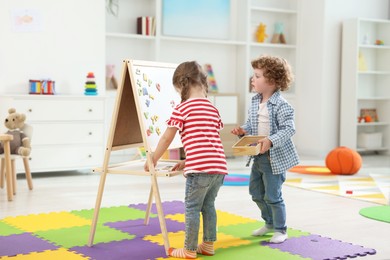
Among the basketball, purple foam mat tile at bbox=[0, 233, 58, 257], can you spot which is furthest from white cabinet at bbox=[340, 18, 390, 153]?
purple foam mat tile at bbox=[0, 233, 58, 257]

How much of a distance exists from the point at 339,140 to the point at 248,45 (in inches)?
68.1

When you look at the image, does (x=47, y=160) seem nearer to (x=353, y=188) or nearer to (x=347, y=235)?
(x=353, y=188)

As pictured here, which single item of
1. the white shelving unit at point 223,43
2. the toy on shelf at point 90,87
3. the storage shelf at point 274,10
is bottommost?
the toy on shelf at point 90,87

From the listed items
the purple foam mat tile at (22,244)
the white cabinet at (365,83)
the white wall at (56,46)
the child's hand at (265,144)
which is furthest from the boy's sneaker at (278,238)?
the white cabinet at (365,83)

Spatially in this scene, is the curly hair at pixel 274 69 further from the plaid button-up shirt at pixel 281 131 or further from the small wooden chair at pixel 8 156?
the small wooden chair at pixel 8 156

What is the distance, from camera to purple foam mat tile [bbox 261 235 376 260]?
10.3ft

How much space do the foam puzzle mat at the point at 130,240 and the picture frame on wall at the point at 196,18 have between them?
387 cm

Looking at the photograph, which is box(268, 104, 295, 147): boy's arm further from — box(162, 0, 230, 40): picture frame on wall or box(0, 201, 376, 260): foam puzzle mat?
box(162, 0, 230, 40): picture frame on wall

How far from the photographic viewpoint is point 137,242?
3.38 m

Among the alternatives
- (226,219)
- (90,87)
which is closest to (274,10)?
(90,87)

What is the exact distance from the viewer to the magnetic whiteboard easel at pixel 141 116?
3.23m

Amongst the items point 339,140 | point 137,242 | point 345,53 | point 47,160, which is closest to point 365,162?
point 339,140

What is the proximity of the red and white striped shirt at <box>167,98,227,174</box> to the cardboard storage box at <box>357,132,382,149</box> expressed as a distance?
18.3 feet

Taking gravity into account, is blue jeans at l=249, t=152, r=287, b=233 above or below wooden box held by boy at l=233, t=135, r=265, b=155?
below
